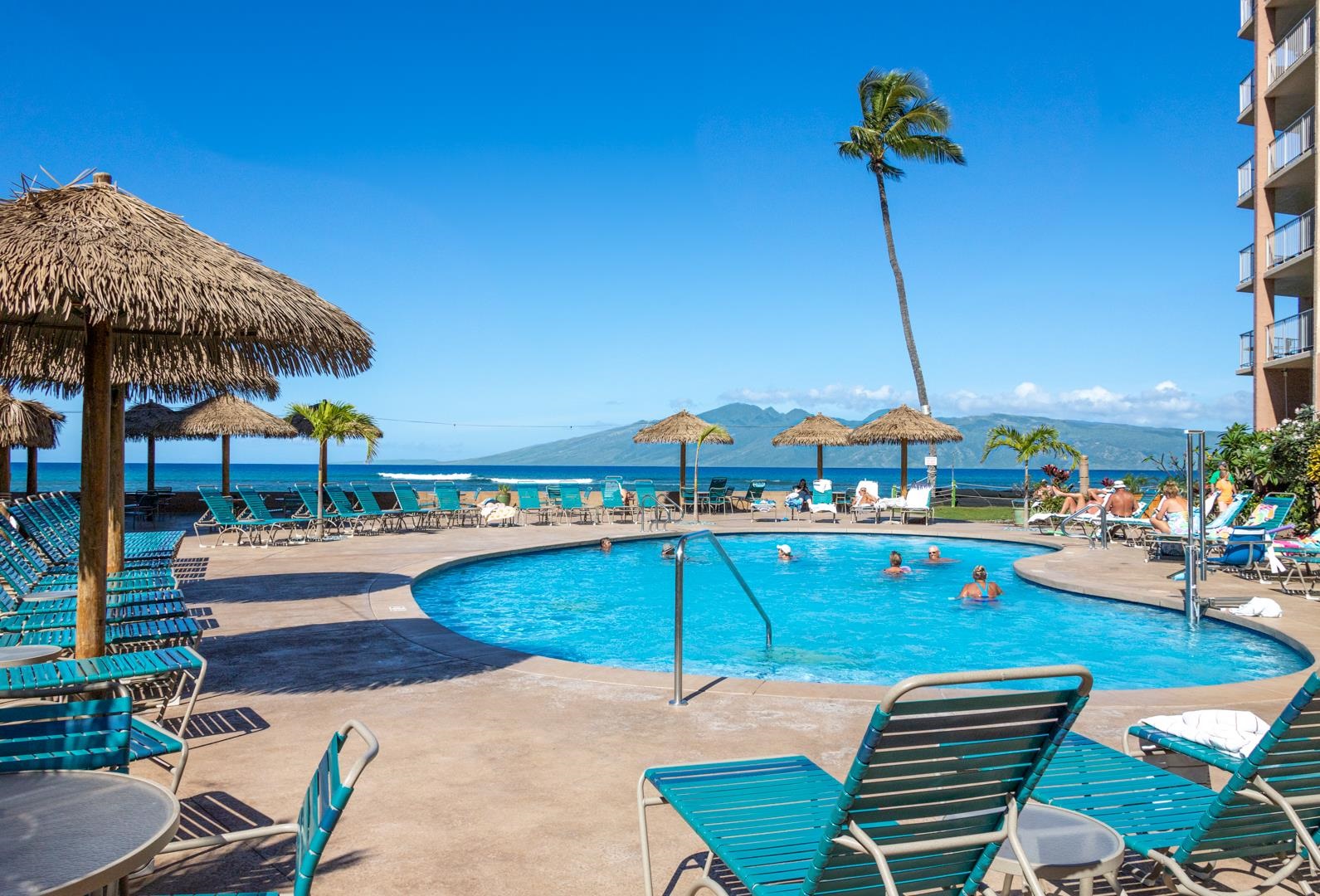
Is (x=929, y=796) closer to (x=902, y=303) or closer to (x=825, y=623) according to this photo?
(x=825, y=623)

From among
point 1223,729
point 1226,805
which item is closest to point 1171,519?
point 1223,729

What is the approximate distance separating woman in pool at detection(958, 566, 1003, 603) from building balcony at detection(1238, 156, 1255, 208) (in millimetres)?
16730

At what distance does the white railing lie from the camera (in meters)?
18.7

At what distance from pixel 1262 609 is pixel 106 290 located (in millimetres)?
9326

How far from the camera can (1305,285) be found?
20922mm

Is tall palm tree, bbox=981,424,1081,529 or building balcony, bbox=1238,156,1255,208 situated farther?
building balcony, bbox=1238,156,1255,208

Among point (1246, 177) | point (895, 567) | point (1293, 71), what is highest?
point (1293, 71)

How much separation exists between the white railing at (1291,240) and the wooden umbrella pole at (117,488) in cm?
2118

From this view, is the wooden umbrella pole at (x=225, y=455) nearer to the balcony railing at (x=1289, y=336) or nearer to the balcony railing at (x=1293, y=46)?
the balcony railing at (x=1289, y=336)

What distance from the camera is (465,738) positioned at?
4348 mm

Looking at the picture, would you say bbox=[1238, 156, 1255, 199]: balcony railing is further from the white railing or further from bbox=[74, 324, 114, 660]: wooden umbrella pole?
bbox=[74, 324, 114, 660]: wooden umbrella pole

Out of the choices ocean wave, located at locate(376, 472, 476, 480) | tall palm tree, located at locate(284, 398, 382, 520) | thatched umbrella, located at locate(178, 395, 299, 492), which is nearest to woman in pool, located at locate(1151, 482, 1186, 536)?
tall palm tree, located at locate(284, 398, 382, 520)

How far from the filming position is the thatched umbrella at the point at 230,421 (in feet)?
59.8

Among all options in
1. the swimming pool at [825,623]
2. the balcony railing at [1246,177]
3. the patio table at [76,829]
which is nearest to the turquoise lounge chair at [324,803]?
the patio table at [76,829]
